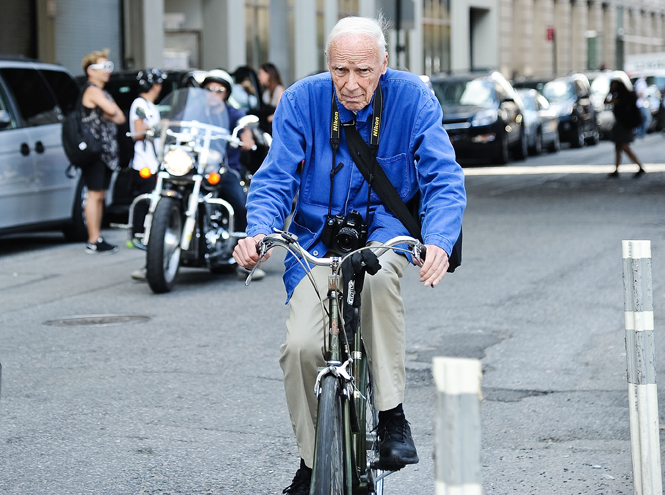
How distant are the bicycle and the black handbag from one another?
0.15m

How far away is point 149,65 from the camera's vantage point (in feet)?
82.8

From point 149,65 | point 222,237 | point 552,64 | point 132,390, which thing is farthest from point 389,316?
point 552,64

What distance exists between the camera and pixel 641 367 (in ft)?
13.7

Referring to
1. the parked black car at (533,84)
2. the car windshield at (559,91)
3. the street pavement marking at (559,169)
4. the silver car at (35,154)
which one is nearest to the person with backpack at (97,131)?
the silver car at (35,154)

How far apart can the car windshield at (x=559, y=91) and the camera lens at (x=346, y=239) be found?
27.7 metres

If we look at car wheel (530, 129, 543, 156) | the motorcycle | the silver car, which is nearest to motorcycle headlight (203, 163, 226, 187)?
the motorcycle

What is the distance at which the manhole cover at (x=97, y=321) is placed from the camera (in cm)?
819

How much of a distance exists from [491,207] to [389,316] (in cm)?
1236

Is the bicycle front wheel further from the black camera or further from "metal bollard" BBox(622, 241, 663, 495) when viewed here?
"metal bollard" BBox(622, 241, 663, 495)

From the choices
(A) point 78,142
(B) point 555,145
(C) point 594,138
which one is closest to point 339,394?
(A) point 78,142

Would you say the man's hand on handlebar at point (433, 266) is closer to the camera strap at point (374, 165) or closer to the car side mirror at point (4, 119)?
the camera strap at point (374, 165)

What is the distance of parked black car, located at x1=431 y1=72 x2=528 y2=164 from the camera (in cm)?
2375

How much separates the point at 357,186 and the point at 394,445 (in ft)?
2.79

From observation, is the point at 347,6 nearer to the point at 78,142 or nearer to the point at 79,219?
the point at 79,219
